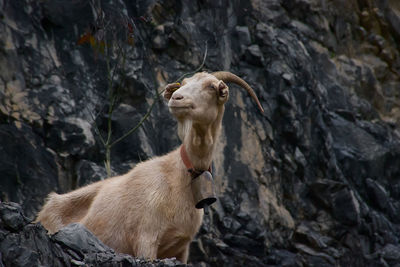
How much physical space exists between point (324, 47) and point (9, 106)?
28.1 ft

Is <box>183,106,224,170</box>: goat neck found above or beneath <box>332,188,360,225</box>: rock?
above

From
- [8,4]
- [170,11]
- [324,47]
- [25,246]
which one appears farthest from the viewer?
[324,47]

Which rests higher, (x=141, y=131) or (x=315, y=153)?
(x=141, y=131)

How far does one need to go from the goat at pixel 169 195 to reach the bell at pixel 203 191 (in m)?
0.07

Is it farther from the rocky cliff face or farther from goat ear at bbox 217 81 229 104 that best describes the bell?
the rocky cliff face

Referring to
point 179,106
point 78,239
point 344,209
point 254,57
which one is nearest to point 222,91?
point 179,106

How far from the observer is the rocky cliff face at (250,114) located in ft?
30.2

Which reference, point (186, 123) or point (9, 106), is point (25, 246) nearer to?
point (186, 123)

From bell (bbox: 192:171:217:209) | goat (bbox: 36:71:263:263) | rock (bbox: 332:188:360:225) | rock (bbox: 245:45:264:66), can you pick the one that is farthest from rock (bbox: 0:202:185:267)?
rock (bbox: 245:45:264:66)

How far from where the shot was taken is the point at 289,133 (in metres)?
12.4

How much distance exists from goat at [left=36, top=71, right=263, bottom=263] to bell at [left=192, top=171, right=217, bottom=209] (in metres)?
0.07

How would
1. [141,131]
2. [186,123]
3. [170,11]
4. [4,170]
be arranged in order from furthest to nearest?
1. [170,11]
2. [141,131]
3. [4,170]
4. [186,123]

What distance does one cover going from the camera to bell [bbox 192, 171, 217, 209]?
5812mm

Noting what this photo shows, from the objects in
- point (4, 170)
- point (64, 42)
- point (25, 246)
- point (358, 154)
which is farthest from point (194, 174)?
point (358, 154)
